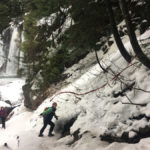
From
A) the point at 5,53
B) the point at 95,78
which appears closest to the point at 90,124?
the point at 95,78

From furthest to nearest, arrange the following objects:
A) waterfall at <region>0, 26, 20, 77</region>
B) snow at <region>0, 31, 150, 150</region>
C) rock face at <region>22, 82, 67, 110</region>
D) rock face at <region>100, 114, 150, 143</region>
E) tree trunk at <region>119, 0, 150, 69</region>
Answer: waterfall at <region>0, 26, 20, 77</region>
rock face at <region>22, 82, 67, 110</region>
tree trunk at <region>119, 0, 150, 69</region>
snow at <region>0, 31, 150, 150</region>
rock face at <region>100, 114, 150, 143</region>

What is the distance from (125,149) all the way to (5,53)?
2852 cm

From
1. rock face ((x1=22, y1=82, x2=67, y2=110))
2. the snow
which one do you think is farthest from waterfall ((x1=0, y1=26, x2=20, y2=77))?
the snow

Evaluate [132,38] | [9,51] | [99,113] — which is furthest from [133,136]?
[9,51]

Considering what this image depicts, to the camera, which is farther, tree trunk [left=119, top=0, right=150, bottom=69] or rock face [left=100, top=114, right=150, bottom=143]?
tree trunk [left=119, top=0, right=150, bottom=69]

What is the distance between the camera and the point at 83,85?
930 cm

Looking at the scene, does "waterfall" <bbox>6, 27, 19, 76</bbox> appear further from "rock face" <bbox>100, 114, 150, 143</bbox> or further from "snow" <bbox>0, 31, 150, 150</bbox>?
"rock face" <bbox>100, 114, 150, 143</bbox>

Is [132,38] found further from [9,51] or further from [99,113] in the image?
[9,51]

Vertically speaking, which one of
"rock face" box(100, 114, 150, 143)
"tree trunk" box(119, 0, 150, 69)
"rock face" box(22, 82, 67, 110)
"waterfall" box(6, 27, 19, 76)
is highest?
"waterfall" box(6, 27, 19, 76)

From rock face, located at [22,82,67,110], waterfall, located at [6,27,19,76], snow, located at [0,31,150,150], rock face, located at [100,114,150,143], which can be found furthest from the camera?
waterfall, located at [6,27,19,76]

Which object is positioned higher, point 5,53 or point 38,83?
point 5,53

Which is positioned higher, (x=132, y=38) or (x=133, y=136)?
(x=132, y=38)

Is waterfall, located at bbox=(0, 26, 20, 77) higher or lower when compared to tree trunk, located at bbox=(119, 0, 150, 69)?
higher

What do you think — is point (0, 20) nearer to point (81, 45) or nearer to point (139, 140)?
point (81, 45)
